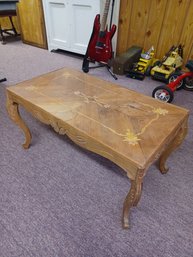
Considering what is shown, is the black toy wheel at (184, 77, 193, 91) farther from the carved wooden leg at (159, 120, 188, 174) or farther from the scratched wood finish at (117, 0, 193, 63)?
the carved wooden leg at (159, 120, 188, 174)

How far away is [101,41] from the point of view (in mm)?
2332

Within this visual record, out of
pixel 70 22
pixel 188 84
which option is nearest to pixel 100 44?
pixel 70 22

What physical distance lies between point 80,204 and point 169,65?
1.89 m

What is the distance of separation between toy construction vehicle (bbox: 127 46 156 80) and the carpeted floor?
1.19m

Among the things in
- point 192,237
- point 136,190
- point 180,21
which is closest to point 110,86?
point 136,190

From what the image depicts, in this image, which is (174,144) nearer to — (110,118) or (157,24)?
(110,118)

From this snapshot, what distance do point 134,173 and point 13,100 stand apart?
2.86 feet

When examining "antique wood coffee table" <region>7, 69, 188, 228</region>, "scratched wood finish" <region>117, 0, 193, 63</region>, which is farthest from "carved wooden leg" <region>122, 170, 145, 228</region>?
"scratched wood finish" <region>117, 0, 193, 63</region>

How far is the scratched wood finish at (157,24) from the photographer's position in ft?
7.34

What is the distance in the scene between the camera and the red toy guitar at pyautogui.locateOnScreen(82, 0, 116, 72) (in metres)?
2.27

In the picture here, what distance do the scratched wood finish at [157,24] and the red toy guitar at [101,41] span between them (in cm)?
46

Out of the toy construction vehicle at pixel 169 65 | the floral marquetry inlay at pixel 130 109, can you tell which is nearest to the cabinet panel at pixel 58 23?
the toy construction vehicle at pixel 169 65

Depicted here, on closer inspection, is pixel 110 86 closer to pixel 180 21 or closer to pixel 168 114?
pixel 168 114

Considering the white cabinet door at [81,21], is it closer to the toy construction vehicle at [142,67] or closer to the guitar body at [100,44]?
the guitar body at [100,44]
